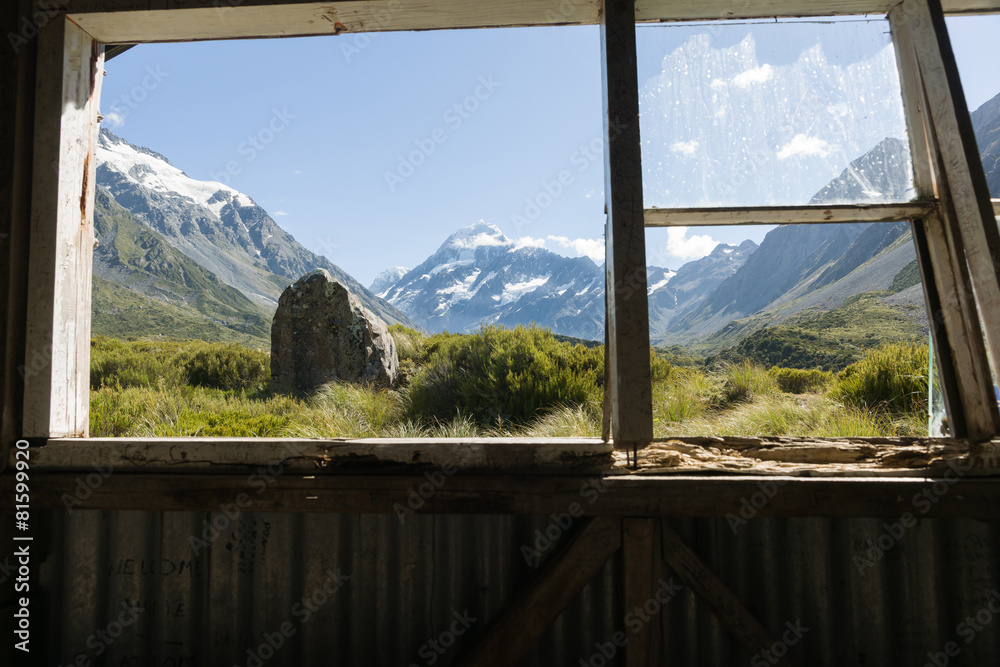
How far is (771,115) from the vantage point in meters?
2.03

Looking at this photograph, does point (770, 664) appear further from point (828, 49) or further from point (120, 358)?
point (120, 358)

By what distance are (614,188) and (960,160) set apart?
1.31 m

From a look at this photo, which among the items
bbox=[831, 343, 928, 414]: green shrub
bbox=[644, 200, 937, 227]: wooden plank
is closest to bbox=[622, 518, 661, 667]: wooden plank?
bbox=[644, 200, 937, 227]: wooden plank

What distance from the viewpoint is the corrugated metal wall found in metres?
1.57

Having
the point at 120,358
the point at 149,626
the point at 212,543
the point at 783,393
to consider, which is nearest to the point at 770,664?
the point at 212,543

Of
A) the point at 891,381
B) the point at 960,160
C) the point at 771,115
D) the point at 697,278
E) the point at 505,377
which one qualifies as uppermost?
the point at 697,278

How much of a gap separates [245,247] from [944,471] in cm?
16842

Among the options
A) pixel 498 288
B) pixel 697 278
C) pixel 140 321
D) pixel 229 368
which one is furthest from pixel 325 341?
pixel 498 288

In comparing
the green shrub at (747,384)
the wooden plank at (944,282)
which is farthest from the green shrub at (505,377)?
the wooden plank at (944,282)

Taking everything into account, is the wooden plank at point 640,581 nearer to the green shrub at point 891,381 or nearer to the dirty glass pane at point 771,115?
the dirty glass pane at point 771,115

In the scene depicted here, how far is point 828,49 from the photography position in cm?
200

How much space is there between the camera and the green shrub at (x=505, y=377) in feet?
15.8

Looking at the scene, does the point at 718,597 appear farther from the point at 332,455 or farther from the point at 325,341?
the point at 325,341

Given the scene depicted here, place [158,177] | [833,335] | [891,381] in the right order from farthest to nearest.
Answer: [158,177] → [833,335] → [891,381]
